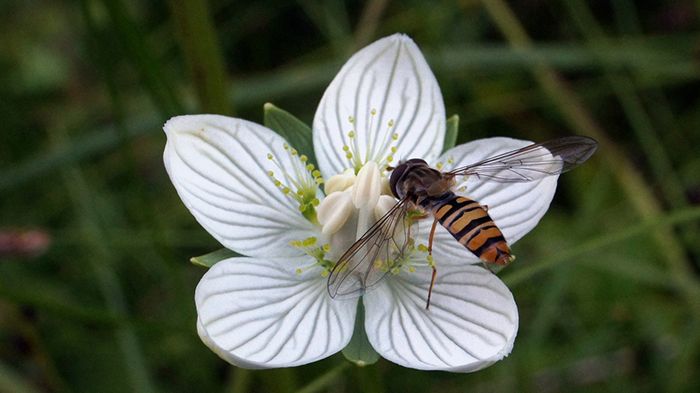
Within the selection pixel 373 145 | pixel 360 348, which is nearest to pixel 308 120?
pixel 373 145

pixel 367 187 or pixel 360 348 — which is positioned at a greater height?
pixel 367 187

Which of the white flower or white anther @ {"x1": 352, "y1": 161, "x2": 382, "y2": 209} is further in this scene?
white anther @ {"x1": 352, "y1": 161, "x2": 382, "y2": 209}

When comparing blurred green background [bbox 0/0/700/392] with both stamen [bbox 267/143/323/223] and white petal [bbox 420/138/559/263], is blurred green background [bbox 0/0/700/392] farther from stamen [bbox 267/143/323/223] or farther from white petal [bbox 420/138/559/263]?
stamen [bbox 267/143/323/223]

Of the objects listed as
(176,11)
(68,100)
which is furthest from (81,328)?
(176,11)

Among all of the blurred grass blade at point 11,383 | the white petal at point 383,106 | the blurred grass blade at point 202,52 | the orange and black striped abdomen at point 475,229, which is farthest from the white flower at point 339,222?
the blurred grass blade at point 11,383

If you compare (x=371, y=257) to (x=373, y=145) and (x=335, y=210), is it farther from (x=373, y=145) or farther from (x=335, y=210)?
(x=373, y=145)

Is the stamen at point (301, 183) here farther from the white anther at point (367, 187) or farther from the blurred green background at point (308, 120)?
the blurred green background at point (308, 120)

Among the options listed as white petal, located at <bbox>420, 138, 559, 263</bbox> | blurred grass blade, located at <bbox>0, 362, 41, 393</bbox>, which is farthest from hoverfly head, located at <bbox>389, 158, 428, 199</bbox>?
blurred grass blade, located at <bbox>0, 362, 41, 393</bbox>
